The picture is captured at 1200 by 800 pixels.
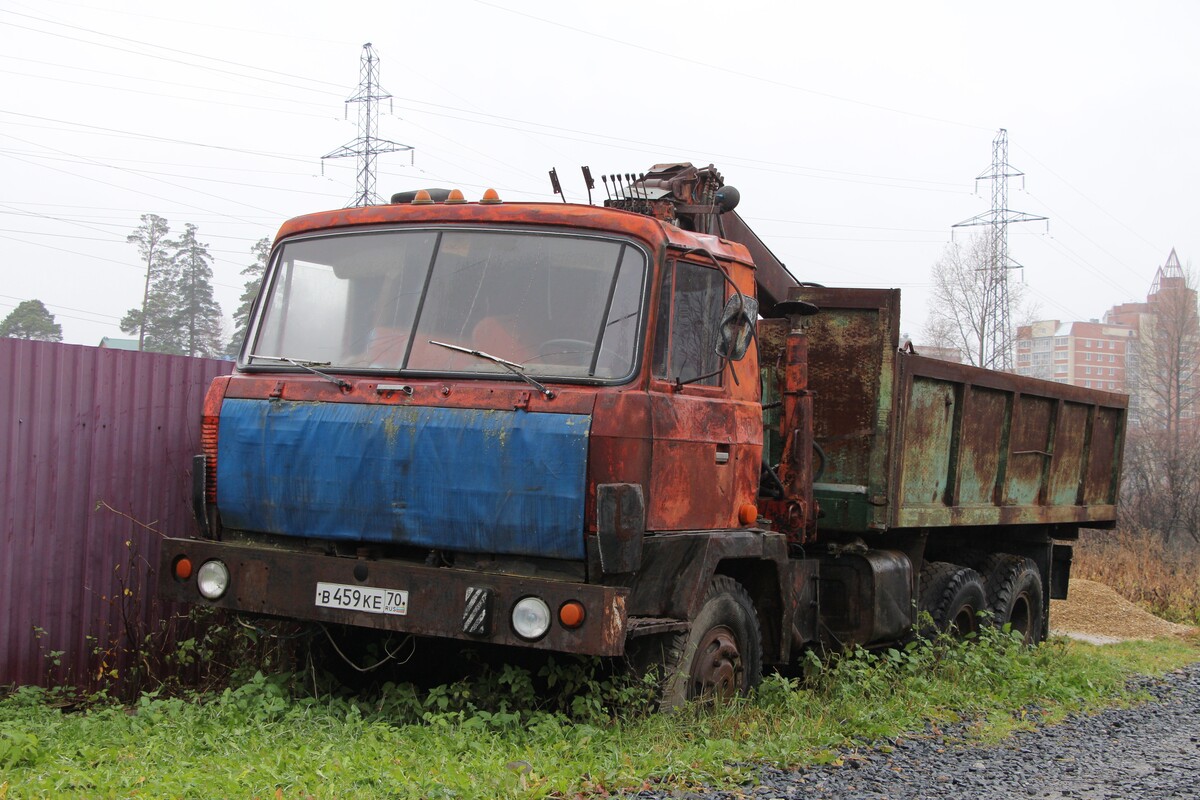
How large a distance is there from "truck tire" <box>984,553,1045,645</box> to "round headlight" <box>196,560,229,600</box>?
6.35 m

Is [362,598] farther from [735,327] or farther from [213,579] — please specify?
[735,327]

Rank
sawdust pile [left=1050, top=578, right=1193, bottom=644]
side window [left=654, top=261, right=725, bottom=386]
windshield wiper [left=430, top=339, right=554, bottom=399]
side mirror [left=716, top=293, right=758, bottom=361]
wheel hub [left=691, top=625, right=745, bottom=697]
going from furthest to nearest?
sawdust pile [left=1050, top=578, right=1193, bottom=644], wheel hub [left=691, top=625, right=745, bottom=697], side mirror [left=716, top=293, right=758, bottom=361], side window [left=654, top=261, right=725, bottom=386], windshield wiper [left=430, top=339, right=554, bottom=399]

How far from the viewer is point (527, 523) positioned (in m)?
5.40

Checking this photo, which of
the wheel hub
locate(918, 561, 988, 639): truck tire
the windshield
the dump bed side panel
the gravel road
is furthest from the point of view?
locate(918, 561, 988, 639): truck tire

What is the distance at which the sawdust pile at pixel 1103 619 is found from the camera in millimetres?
13922

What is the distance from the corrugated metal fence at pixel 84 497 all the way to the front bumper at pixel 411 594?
1.31 m

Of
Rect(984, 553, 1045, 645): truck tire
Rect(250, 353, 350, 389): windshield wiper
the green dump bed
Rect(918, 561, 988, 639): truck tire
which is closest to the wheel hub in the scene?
the green dump bed

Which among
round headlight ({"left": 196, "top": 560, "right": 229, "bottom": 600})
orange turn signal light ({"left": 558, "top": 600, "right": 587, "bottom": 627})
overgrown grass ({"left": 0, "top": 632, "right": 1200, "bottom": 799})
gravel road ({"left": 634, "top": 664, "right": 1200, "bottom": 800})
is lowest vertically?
gravel road ({"left": 634, "top": 664, "right": 1200, "bottom": 800})

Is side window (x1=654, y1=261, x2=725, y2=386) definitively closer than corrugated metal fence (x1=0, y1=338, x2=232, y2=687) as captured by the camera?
Yes

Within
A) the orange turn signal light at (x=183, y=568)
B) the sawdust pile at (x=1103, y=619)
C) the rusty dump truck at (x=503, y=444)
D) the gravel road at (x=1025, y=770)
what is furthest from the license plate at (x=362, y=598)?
the sawdust pile at (x=1103, y=619)

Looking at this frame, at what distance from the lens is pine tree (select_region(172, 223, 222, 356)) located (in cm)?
5088

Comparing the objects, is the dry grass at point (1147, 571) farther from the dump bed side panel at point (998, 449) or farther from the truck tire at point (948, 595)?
the truck tire at point (948, 595)

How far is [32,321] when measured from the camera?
45438mm

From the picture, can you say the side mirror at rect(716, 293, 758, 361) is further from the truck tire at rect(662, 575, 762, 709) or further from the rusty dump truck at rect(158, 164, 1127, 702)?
the truck tire at rect(662, 575, 762, 709)
